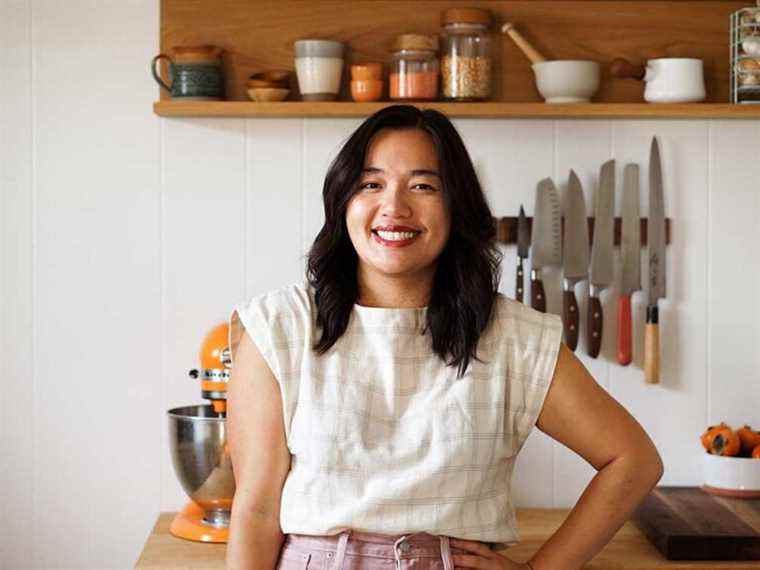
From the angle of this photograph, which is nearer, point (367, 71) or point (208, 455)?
point (208, 455)

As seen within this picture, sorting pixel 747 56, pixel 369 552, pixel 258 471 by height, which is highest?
pixel 747 56

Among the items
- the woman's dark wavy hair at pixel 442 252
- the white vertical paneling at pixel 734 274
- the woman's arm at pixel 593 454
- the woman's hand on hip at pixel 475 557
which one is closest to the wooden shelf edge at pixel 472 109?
the white vertical paneling at pixel 734 274

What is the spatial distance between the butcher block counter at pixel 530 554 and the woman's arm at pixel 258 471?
0.30 metres

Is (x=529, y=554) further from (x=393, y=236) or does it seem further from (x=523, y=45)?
(x=523, y=45)

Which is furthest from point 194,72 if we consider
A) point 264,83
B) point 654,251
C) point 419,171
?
point 654,251

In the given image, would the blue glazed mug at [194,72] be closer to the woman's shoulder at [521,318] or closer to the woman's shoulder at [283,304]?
the woman's shoulder at [283,304]

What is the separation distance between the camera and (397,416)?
170 cm

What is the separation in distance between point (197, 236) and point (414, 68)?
555 millimetres

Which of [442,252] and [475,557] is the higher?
[442,252]

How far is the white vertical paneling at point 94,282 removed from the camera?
2.37 meters

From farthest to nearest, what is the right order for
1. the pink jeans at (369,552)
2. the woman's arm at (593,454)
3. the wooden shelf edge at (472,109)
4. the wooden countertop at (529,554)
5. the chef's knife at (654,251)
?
the chef's knife at (654,251) → the wooden shelf edge at (472,109) → the wooden countertop at (529,554) → the woman's arm at (593,454) → the pink jeans at (369,552)

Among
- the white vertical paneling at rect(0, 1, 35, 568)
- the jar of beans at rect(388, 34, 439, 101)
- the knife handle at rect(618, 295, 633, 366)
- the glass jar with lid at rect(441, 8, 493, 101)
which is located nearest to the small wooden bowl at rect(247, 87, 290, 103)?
the jar of beans at rect(388, 34, 439, 101)

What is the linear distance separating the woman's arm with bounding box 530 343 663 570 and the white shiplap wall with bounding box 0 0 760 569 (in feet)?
2.18

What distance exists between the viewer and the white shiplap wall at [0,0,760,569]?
238cm
